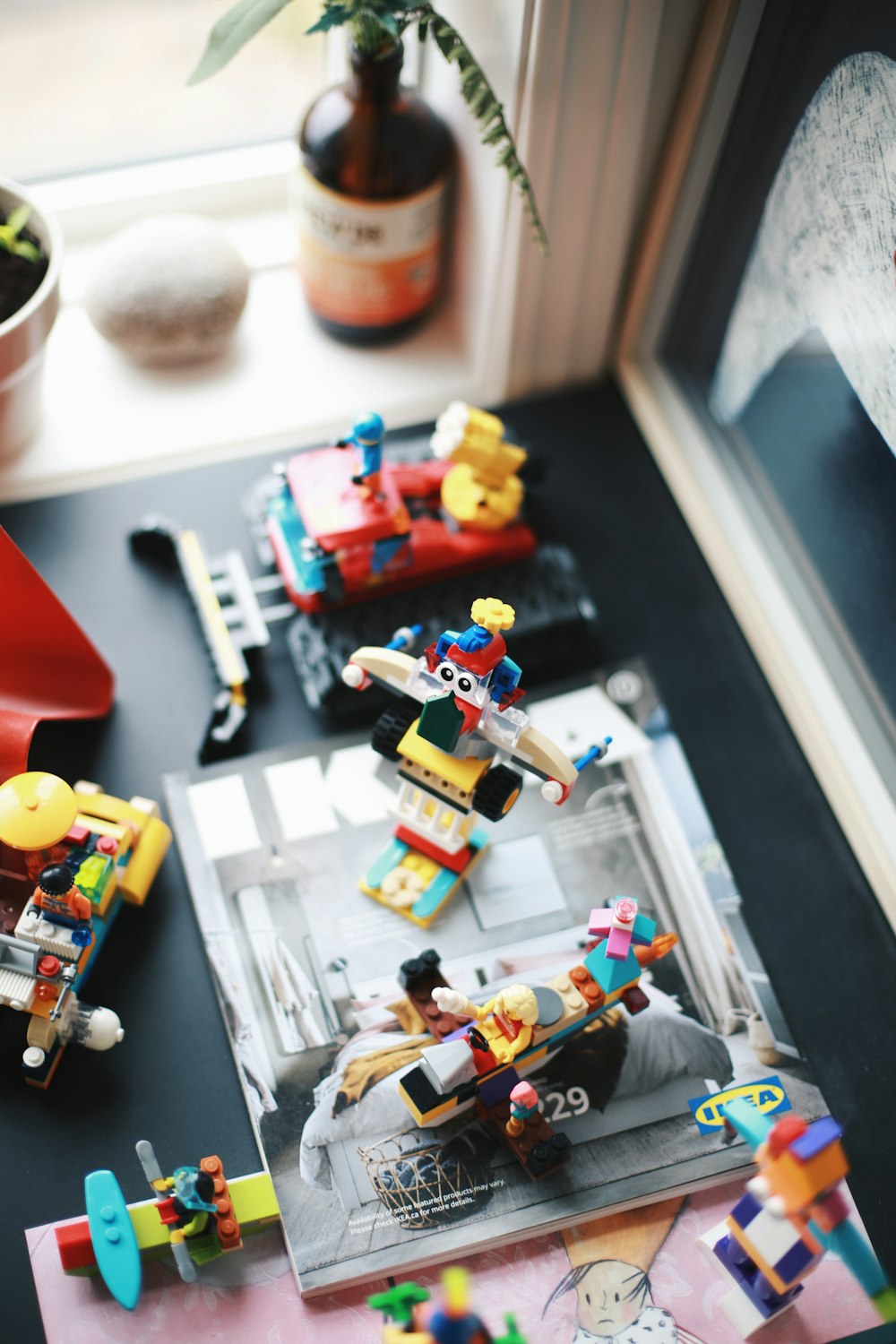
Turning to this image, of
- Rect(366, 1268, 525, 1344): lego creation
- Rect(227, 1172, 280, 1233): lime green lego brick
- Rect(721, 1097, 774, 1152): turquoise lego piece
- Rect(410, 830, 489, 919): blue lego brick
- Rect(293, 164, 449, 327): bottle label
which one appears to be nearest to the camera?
Rect(366, 1268, 525, 1344): lego creation

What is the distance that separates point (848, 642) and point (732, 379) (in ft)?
0.80

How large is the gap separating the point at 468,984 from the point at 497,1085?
3.9 inches

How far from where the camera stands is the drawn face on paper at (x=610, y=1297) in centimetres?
78

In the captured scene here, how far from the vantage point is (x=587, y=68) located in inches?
36.0

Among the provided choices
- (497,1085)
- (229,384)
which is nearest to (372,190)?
(229,384)

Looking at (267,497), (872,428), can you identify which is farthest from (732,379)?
(267,497)

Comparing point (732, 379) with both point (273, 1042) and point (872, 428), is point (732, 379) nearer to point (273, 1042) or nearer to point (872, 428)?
point (872, 428)

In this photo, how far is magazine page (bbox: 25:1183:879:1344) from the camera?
0.77 m

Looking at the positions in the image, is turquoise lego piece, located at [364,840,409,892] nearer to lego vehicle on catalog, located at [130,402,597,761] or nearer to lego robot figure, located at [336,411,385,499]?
lego vehicle on catalog, located at [130,402,597,761]

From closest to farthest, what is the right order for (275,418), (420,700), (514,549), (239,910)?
(420,700) → (239,910) → (514,549) → (275,418)

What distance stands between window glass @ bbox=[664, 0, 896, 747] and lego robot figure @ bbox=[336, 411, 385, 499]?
319 mm

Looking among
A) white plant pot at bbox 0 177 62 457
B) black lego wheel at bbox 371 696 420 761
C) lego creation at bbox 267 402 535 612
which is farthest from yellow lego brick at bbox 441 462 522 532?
white plant pot at bbox 0 177 62 457

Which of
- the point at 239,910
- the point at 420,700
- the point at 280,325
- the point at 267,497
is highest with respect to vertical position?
the point at 280,325

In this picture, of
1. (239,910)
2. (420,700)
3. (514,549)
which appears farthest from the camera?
(514,549)
